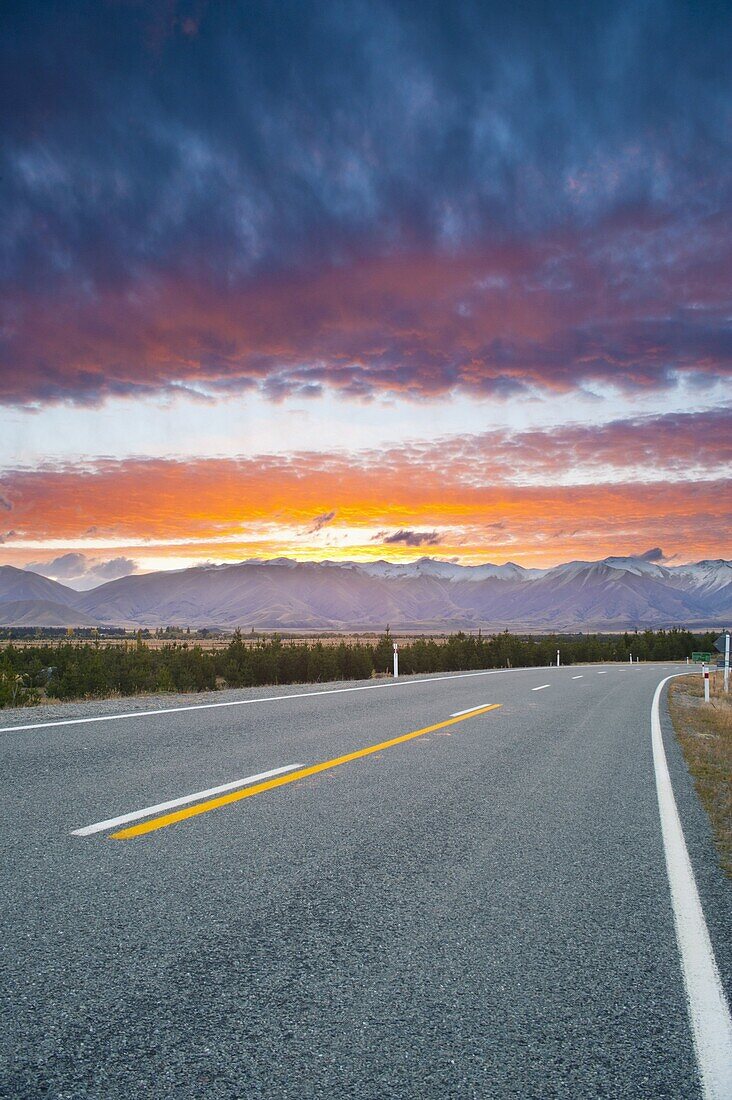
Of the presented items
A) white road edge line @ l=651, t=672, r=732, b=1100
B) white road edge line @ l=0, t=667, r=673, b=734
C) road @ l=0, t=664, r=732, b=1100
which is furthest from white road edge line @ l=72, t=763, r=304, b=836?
white road edge line @ l=0, t=667, r=673, b=734

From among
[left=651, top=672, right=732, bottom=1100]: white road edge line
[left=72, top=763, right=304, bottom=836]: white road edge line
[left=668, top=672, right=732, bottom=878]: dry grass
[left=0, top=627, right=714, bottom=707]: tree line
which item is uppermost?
[left=72, top=763, right=304, bottom=836]: white road edge line

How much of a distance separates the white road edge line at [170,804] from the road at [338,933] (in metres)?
0.06

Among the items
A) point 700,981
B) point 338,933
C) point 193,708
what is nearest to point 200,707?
point 193,708

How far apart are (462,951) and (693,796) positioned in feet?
16.6

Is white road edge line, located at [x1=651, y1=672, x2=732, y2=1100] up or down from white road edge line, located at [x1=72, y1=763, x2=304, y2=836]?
down

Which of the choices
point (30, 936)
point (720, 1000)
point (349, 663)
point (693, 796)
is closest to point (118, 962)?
point (30, 936)

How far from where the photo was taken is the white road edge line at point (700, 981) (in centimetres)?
253

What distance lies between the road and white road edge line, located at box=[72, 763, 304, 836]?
0.19 ft

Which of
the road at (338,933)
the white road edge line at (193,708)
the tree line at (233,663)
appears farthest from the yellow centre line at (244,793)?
the tree line at (233,663)

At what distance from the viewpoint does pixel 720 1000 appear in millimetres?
3053

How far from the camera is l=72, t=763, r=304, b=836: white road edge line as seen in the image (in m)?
4.93

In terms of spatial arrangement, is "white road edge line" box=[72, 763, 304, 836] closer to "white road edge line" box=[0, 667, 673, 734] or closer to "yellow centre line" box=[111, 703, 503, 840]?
"yellow centre line" box=[111, 703, 503, 840]

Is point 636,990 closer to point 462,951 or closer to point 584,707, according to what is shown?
point 462,951

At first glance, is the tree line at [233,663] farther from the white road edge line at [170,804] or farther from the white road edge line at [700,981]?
the white road edge line at [700,981]
